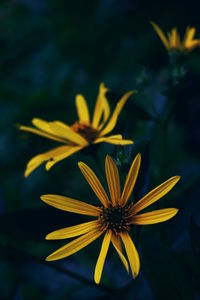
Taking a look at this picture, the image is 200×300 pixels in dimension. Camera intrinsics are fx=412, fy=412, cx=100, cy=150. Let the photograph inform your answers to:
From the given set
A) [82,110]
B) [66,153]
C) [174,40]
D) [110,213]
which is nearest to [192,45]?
[174,40]

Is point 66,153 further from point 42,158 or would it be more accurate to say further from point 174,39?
point 174,39

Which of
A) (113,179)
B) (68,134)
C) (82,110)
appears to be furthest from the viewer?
(82,110)

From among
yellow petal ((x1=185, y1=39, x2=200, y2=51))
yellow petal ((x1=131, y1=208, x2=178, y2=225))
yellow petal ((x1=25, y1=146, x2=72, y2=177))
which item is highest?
yellow petal ((x1=185, y1=39, x2=200, y2=51))

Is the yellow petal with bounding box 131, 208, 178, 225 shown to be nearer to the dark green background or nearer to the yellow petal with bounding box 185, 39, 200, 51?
the dark green background

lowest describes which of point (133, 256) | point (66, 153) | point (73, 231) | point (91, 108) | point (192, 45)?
point (133, 256)

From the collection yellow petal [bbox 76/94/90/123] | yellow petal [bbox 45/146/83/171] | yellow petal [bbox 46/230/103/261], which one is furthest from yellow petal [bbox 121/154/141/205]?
yellow petal [bbox 76/94/90/123]

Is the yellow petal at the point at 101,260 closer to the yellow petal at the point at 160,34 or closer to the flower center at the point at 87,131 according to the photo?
the flower center at the point at 87,131
